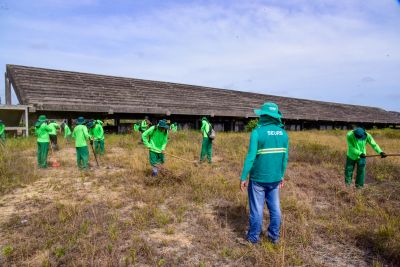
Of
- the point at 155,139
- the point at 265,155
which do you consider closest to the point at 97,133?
the point at 155,139

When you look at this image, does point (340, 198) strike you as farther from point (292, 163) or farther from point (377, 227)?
point (292, 163)

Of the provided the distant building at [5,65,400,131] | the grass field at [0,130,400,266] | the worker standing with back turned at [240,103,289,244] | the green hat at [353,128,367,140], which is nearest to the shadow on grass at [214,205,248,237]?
the grass field at [0,130,400,266]

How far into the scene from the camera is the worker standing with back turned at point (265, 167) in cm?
441

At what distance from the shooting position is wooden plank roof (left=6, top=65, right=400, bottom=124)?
1529 centimetres

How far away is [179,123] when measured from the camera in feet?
68.5

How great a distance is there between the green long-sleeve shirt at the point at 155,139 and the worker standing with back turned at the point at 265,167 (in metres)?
3.94

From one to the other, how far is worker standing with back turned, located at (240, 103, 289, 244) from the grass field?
12.7 inches

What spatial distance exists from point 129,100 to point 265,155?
48.2 feet

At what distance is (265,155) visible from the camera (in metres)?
4.43

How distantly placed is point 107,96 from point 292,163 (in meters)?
11.0

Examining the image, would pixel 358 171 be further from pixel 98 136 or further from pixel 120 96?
pixel 120 96

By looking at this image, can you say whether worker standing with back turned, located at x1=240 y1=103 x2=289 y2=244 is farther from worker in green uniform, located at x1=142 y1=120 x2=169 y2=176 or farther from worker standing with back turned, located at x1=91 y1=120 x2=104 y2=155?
worker standing with back turned, located at x1=91 y1=120 x2=104 y2=155

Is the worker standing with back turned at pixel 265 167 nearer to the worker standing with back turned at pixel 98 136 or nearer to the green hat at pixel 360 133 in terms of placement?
the green hat at pixel 360 133

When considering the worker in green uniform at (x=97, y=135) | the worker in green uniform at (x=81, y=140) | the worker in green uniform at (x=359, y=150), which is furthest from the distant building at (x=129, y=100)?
the worker in green uniform at (x=81, y=140)
